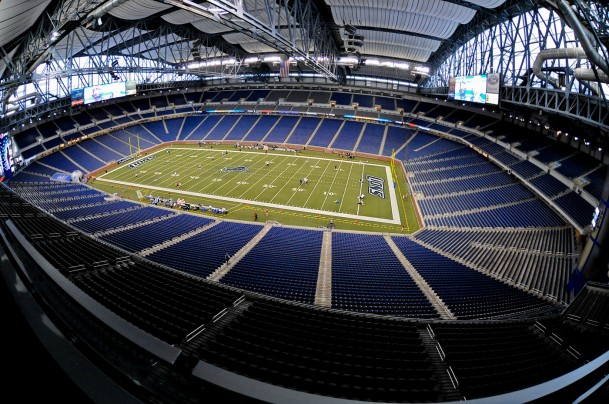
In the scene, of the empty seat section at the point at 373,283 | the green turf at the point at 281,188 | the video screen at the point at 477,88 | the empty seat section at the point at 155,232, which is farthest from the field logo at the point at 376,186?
the empty seat section at the point at 155,232

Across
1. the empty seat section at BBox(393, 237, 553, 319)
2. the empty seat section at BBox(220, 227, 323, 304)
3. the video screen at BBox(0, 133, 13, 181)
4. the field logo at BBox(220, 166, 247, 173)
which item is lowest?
the empty seat section at BBox(393, 237, 553, 319)

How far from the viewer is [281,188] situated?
1478 inches

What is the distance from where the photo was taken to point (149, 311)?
8.48 meters

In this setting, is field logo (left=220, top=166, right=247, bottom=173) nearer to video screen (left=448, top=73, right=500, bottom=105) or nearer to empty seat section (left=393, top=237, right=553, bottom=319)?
empty seat section (left=393, top=237, right=553, bottom=319)

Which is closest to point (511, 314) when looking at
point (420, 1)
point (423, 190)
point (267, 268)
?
point (267, 268)

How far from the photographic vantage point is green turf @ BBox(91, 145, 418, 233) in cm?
3097

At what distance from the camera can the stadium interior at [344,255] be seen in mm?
3160

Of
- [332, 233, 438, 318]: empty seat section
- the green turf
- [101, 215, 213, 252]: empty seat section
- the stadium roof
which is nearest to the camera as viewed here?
[332, 233, 438, 318]: empty seat section

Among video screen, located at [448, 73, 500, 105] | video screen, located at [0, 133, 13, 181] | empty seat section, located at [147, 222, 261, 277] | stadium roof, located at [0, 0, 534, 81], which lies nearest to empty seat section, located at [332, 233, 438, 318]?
empty seat section, located at [147, 222, 261, 277]

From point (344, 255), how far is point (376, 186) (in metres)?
18.7

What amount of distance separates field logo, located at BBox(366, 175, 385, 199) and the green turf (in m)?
0.39

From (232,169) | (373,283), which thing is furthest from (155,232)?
(232,169)

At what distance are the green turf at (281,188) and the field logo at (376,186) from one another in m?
0.39

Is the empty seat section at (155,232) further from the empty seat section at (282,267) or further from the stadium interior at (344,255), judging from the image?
the empty seat section at (282,267)
